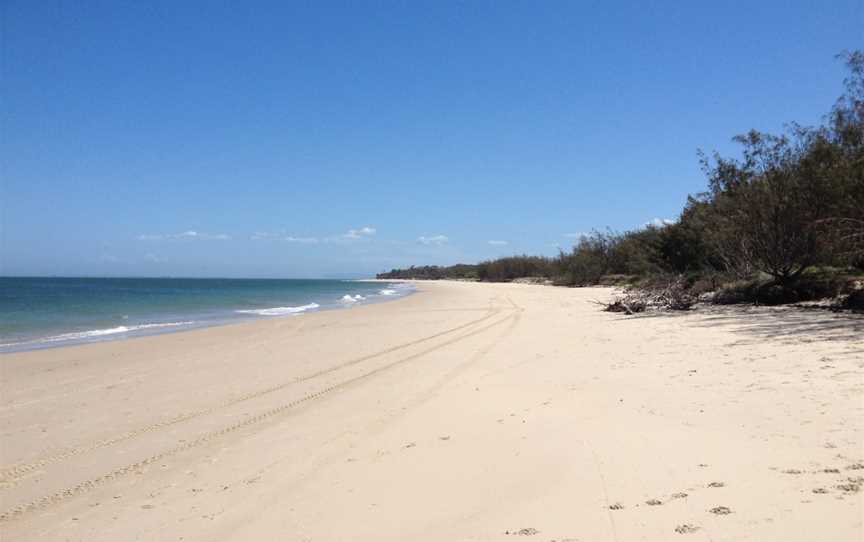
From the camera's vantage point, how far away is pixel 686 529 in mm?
3605

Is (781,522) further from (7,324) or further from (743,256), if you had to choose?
(7,324)

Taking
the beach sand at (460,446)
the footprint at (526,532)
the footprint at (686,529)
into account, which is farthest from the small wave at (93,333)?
the footprint at (686,529)

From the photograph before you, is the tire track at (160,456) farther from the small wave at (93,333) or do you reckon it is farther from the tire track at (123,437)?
the small wave at (93,333)

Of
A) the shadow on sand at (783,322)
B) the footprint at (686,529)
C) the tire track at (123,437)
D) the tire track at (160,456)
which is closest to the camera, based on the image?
the footprint at (686,529)

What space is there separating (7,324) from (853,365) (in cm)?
2755

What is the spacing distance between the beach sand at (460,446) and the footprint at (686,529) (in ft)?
0.06

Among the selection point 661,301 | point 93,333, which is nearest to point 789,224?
point 661,301

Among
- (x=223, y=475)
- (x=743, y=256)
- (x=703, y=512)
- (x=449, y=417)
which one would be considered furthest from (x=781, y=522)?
(x=743, y=256)

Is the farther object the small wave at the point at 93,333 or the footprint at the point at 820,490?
the small wave at the point at 93,333

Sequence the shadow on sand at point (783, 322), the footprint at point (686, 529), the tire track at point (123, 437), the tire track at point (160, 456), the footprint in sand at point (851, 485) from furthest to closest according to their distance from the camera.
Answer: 1. the shadow on sand at point (783, 322)
2. the tire track at point (123, 437)
3. the tire track at point (160, 456)
4. the footprint in sand at point (851, 485)
5. the footprint at point (686, 529)

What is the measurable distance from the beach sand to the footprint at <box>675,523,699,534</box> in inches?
0.7

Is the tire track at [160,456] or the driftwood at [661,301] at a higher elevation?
the driftwood at [661,301]

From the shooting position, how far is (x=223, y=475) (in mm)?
5332

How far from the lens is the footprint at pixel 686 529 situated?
11.7 ft
